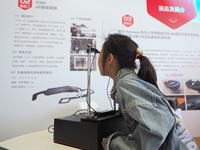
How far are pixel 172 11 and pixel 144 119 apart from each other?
1.59 m

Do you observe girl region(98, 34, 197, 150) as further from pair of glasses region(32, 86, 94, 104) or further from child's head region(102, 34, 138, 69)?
pair of glasses region(32, 86, 94, 104)

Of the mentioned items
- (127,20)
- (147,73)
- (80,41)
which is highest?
(127,20)

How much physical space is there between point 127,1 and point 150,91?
1.35 metres

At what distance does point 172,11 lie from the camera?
1843 millimetres

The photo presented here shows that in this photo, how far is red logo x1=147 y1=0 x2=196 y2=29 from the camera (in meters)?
1.81

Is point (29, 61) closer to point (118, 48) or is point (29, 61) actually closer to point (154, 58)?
point (118, 48)

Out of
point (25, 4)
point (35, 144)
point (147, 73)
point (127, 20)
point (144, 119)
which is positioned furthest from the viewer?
point (127, 20)

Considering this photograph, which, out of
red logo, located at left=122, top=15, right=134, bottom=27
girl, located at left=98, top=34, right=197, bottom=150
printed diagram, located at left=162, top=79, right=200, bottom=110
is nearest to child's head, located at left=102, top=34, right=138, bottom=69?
girl, located at left=98, top=34, right=197, bottom=150

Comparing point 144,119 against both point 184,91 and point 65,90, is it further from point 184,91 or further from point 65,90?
point 184,91

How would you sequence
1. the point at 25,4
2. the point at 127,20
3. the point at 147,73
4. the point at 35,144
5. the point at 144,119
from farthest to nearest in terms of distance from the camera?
1. the point at 127,20
2. the point at 25,4
3. the point at 35,144
4. the point at 147,73
5. the point at 144,119

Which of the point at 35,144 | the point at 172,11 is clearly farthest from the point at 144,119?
the point at 172,11

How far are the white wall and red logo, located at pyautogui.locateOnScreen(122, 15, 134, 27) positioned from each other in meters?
0.03

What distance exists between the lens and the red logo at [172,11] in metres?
1.81

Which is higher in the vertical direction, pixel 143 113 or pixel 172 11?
pixel 172 11
